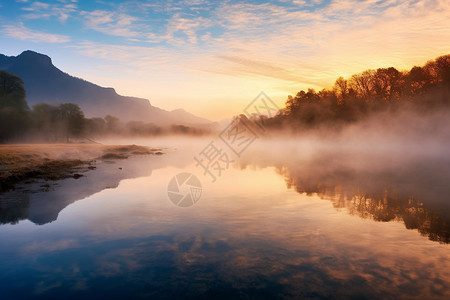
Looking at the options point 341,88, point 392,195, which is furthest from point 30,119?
point 341,88

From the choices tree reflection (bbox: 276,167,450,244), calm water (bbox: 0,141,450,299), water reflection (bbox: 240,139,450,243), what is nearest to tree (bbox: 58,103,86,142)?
calm water (bbox: 0,141,450,299)

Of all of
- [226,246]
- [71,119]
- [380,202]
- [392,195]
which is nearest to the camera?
[226,246]

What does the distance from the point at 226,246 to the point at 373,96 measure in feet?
327

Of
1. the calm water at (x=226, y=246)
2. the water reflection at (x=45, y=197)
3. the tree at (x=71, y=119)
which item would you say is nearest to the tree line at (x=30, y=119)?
the tree at (x=71, y=119)

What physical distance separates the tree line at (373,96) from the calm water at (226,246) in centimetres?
6937

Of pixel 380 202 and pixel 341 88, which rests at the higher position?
pixel 341 88

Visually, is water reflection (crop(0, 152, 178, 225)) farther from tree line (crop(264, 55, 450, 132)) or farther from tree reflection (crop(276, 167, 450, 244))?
tree line (crop(264, 55, 450, 132))

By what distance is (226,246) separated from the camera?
12.6 m

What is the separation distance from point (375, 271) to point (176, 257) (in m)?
7.85

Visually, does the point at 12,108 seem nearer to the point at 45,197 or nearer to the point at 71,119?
the point at 71,119

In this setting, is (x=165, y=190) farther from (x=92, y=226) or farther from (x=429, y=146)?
(x=429, y=146)

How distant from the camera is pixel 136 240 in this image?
44.0 feet

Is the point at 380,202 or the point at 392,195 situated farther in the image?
the point at 392,195

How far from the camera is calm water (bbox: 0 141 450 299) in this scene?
9211 mm
